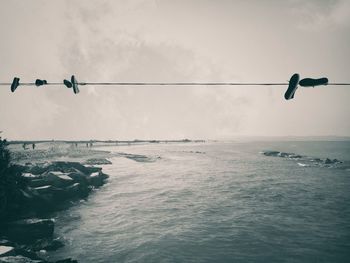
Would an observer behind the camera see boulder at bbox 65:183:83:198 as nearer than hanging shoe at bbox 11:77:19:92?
No

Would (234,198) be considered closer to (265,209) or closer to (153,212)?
(265,209)

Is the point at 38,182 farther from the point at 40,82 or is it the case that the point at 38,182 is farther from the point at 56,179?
the point at 40,82

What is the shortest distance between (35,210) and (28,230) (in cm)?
727

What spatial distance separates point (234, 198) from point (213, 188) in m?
6.46

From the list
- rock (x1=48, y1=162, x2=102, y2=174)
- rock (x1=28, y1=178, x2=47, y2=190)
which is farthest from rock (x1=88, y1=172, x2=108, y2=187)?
rock (x1=28, y1=178, x2=47, y2=190)

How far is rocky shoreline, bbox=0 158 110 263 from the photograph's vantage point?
16188 mm

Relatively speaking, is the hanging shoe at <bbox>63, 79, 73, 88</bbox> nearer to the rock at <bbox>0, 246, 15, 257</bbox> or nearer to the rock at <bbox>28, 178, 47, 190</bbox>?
the rock at <bbox>0, 246, 15, 257</bbox>

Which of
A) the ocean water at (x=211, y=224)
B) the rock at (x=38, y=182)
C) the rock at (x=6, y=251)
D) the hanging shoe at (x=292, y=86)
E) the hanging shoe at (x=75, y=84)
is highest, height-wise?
the hanging shoe at (x=75, y=84)

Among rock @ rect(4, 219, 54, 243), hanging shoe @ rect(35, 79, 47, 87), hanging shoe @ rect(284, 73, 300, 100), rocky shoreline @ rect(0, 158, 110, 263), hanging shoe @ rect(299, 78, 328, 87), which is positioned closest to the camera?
hanging shoe @ rect(299, 78, 328, 87)

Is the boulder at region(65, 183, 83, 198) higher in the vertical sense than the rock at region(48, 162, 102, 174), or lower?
lower

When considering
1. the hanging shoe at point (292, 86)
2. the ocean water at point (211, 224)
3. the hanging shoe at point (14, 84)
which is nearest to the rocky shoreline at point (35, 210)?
the ocean water at point (211, 224)

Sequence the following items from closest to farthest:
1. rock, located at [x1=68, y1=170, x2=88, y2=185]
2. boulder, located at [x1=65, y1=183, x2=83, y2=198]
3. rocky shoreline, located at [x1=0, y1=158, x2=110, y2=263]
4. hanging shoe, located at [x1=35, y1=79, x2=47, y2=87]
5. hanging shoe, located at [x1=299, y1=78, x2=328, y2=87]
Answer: hanging shoe, located at [x1=299, y1=78, x2=328, y2=87]
hanging shoe, located at [x1=35, y1=79, x2=47, y2=87]
rocky shoreline, located at [x1=0, y1=158, x2=110, y2=263]
boulder, located at [x1=65, y1=183, x2=83, y2=198]
rock, located at [x1=68, y1=170, x2=88, y2=185]

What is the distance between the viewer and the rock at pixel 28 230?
18.8m

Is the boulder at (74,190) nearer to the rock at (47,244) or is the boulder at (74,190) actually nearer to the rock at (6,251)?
the rock at (47,244)
